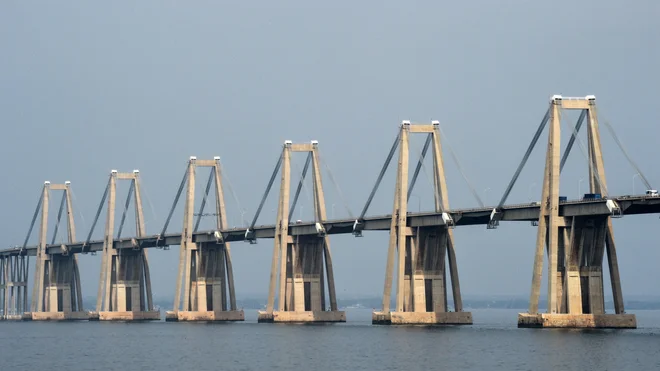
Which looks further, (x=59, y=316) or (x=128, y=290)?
(x=59, y=316)

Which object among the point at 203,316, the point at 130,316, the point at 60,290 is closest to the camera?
the point at 203,316

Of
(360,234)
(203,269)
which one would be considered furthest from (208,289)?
(360,234)

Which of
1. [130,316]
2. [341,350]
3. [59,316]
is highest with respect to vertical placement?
[59,316]

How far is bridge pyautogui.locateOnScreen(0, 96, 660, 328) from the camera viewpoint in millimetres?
109250

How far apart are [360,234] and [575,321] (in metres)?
36.5

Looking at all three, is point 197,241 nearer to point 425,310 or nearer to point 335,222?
point 335,222

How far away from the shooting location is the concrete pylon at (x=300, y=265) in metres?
146

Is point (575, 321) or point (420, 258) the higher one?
point (420, 258)

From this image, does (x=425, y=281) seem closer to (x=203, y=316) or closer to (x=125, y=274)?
(x=203, y=316)

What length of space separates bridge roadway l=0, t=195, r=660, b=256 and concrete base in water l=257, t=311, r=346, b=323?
8967 mm

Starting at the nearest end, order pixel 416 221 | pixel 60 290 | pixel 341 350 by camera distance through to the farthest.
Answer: pixel 341 350 < pixel 416 221 < pixel 60 290

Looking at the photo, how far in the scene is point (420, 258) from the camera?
131375mm

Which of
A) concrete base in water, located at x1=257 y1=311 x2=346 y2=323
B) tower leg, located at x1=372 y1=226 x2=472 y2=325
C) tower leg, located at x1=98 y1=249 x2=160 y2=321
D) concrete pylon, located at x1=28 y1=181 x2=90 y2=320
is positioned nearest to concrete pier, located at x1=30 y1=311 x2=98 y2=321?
concrete pylon, located at x1=28 y1=181 x2=90 y2=320

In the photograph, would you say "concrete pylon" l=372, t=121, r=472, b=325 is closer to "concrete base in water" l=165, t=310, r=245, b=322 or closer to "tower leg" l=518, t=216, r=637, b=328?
"tower leg" l=518, t=216, r=637, b=328
